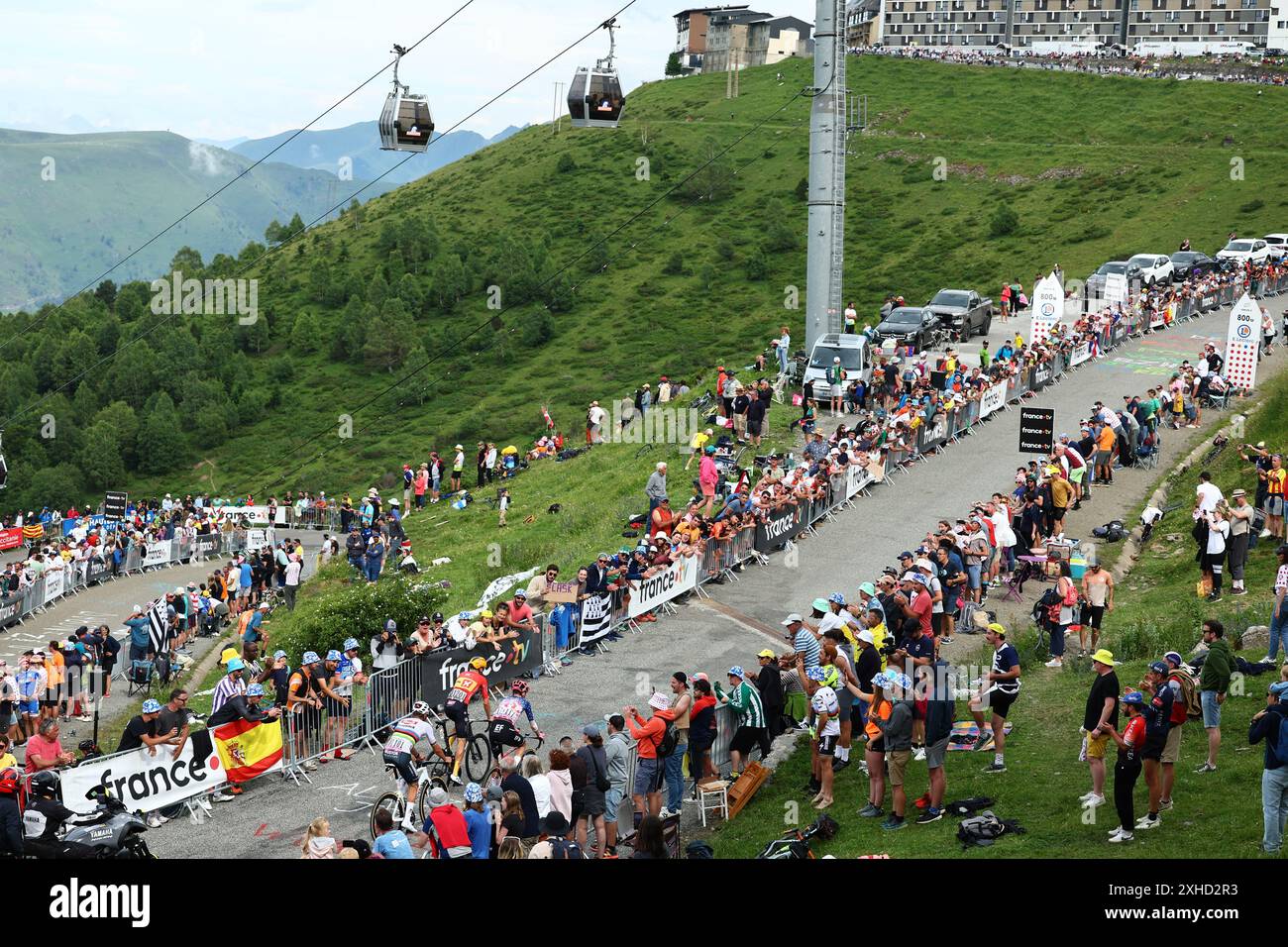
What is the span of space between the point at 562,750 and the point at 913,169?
11204cm

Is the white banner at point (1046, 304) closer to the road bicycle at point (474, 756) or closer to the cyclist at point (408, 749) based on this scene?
the road bicycle at point (474, 756)

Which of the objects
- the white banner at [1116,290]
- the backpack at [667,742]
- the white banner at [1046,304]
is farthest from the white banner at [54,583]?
the white banner at [1116,290]

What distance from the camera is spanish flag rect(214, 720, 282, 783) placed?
17.0 meters

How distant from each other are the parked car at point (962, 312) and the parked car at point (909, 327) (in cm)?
63

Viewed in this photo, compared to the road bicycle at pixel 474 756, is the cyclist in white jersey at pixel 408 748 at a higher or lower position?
higher

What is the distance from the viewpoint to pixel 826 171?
137 ft

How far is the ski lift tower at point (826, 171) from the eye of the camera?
4122 cm

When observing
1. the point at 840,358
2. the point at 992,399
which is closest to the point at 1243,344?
the point at 992,399

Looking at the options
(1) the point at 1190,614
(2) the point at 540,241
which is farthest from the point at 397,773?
(2) the point at 540,241

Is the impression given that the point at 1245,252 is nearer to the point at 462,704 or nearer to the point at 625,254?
the point at 462,704

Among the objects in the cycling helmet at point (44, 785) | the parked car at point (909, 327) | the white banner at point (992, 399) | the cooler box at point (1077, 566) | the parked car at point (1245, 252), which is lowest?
the cycling helmet at point (44, 785)

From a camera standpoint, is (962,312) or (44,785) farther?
(962,312)

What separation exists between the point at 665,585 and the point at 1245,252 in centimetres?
4641
